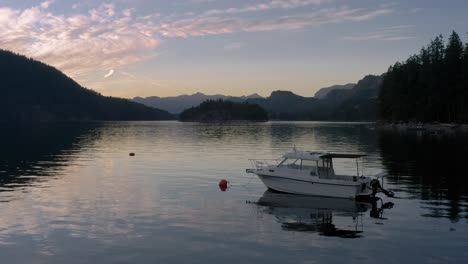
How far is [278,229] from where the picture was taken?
26.7 m

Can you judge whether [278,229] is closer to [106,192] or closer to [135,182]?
[106,192]

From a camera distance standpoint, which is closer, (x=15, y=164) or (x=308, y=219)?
(x=308, y=219)

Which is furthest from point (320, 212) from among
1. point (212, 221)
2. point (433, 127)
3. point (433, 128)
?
point (433, 127)

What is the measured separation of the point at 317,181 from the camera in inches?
1452

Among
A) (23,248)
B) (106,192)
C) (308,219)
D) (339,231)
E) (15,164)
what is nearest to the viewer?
(23,248)

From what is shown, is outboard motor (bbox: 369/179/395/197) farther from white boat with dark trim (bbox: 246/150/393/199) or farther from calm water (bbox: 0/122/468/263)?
calm water (bbox: 0/122/468/263)

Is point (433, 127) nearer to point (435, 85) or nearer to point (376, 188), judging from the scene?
point (435, 85)

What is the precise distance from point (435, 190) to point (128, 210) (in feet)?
85.9

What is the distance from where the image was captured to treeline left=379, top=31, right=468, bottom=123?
152375 mm

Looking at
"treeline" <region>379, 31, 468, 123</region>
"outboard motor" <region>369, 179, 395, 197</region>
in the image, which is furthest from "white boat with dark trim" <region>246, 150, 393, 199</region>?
"treeline" <region>379, 31, 468, 123</region>

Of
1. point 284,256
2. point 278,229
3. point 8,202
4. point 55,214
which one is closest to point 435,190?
point 278,229

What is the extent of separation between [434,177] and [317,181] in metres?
17.8

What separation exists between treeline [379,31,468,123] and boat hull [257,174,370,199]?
12466 cm

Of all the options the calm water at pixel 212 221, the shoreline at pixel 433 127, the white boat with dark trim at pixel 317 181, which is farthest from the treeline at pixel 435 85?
the white boat with dark trim at pixel 317 181
